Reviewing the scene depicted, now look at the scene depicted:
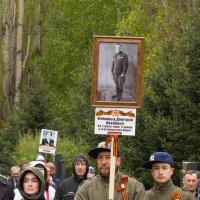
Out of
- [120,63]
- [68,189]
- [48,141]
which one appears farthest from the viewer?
[48,141]

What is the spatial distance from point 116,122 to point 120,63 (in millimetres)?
644

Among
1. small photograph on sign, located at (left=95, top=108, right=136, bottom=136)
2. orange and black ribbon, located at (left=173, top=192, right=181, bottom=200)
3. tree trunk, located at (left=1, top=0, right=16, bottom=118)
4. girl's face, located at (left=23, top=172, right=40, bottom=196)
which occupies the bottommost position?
orange and black ribbon, located at (left=173, top=192, right=181, bottom=200)

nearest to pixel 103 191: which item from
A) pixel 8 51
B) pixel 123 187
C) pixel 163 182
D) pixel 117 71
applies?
pixel 123 187

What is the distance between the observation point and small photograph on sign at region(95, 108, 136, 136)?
10625mm

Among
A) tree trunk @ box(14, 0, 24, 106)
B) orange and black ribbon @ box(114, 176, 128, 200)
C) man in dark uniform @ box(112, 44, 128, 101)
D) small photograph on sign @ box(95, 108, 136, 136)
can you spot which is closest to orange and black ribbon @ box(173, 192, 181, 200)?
orange and black ribbon @ box(114, 176, 128, 200)

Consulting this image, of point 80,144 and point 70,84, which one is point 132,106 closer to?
point 80,144

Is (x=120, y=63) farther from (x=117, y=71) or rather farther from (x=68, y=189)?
(x=68, y=189)

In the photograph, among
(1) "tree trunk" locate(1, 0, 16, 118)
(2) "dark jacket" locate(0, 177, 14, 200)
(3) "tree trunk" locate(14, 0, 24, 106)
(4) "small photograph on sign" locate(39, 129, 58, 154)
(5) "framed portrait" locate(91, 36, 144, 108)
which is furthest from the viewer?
(3) "tree trunk" locate(14, 0, 24, 106)

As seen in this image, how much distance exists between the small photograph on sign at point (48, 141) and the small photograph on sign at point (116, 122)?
14.0 m

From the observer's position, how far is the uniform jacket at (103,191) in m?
9.82

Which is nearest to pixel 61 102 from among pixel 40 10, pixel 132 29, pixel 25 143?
pixel 40 10

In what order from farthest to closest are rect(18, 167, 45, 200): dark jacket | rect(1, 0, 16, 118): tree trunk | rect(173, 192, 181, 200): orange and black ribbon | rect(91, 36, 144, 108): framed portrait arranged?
1. rect(1, 0, 16, 118): tree trunk
2. rect(91, 36, 144, 108): framed portrait
3. rect(173, 192, 181, 200): orange and black ribbon
4. rect(18, 167, 45, 200): dark jacket

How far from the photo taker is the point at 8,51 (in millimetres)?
A: 57000

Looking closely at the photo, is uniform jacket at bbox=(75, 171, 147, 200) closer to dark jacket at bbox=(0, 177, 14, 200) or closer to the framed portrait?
dark jacket at bbox=(0, 177, 14, 200)
